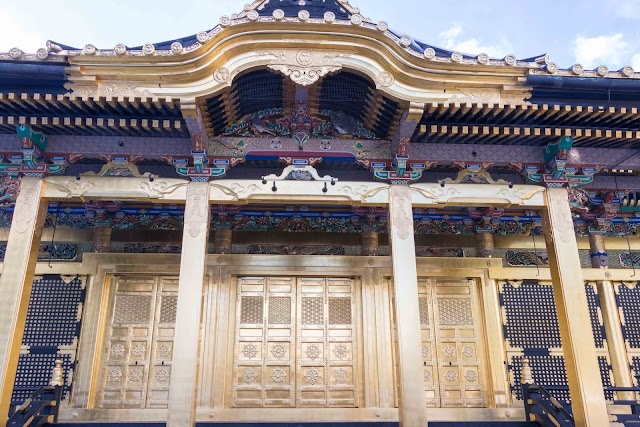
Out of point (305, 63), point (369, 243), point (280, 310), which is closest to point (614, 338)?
point (369, 243)

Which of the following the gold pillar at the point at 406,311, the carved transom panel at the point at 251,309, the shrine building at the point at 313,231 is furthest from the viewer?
the carved transom panel at the point at 251,309

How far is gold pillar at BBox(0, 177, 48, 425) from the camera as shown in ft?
22.1

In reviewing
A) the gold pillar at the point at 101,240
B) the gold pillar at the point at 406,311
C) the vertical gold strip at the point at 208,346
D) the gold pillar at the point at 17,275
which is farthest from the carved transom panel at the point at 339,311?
the gold pillar at the point at 17,275

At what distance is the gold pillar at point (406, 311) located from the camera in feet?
21.7

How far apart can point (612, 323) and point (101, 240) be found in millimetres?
9551

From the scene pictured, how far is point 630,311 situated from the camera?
9969 mm

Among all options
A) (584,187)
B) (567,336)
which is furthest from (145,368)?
(584,187)

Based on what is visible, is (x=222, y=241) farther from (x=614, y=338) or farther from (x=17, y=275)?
(x=614, y=338)

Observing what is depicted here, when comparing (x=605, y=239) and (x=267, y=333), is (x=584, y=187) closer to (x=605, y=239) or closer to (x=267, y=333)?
(x=605, y=239)

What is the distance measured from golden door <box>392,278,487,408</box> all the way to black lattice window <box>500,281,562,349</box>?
1.80 feet

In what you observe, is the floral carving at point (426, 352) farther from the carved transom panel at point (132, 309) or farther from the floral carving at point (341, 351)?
the carved transom panel at point (132, 309)

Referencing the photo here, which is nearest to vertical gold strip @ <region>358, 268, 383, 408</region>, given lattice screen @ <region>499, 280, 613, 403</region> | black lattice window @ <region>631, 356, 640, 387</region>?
lattice screen @ <region>499, 280, 613, 403</region>

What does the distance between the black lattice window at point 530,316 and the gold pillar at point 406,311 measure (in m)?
3.50

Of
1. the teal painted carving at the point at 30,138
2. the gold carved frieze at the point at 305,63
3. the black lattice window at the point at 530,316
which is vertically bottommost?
the black lattice window at the point at 530,316
